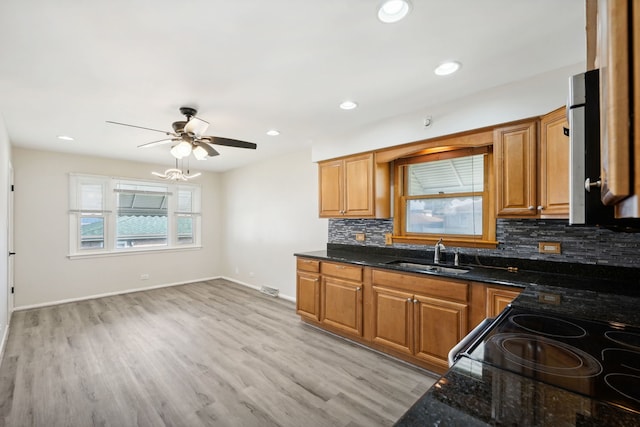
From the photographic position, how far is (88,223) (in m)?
5.08

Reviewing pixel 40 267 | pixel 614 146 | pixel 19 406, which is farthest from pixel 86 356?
pixel 614 146

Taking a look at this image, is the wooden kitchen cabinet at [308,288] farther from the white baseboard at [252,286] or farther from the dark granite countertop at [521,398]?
the dark granite countertop at [521,398]

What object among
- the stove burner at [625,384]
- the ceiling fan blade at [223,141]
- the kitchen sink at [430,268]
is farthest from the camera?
the ceiling fan blade at [223,141]

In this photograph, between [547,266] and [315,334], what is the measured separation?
241cm

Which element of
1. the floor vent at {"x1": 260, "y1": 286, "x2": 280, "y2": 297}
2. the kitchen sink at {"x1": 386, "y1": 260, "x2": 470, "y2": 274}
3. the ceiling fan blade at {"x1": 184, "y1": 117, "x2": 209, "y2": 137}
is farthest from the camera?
the floor vent at {"x1": 260, "y1": 286, "x2": 280, "y2": 297}

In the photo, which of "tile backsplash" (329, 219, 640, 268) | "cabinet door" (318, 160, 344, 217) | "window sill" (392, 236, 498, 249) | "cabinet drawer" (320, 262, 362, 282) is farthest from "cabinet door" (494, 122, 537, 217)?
"cabinet door" (318, 160, 344, 217)

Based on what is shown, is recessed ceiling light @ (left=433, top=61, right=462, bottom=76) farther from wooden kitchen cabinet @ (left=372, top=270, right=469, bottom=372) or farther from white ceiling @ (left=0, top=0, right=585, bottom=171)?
wooden kitchen cabinet @ (left=372, top=270, right=469, bottom=372)

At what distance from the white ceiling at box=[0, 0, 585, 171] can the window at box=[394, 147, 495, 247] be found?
0.67 meters

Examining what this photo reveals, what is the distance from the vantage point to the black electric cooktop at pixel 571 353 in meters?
0.78

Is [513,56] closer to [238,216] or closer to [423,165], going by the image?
[423,165]

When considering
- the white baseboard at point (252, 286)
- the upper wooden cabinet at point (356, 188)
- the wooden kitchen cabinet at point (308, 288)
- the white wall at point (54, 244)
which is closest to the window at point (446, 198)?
the upper wooden cabinet at point (356, 188)

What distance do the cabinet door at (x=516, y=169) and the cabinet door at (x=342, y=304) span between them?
1588 mm

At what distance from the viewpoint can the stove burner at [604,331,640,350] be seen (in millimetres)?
1069

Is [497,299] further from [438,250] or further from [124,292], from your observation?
[124,292]
